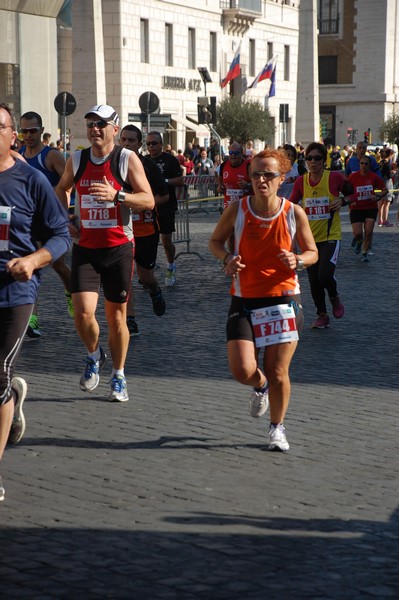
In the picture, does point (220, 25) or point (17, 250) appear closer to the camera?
point (17, 250)

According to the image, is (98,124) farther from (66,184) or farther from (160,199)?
(160,199)

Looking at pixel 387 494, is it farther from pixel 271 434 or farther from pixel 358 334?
pixel 358 334

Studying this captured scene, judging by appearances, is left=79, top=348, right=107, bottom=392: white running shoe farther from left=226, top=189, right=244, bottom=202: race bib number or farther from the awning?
the awning

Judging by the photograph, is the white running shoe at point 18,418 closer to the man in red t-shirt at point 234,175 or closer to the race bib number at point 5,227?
the race bib number at point 5,227

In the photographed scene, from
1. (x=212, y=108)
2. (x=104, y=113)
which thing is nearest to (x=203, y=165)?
(x=212, y=108)

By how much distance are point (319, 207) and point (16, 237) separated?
21.6 feet

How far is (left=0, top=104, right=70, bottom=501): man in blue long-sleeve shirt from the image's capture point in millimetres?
5855

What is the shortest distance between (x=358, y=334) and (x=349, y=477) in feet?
18.1

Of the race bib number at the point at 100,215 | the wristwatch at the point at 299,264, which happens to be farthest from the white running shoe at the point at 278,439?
the race bib number at the point at 100,215

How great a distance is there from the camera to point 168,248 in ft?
52.5

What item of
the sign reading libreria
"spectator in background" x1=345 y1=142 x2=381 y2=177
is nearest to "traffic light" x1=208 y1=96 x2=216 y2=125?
the sign reading libreria

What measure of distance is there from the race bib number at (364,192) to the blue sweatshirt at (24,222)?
46.6 ft

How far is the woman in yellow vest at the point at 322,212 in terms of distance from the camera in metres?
12.2

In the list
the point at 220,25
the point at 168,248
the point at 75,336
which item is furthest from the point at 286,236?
the point at 220,25
